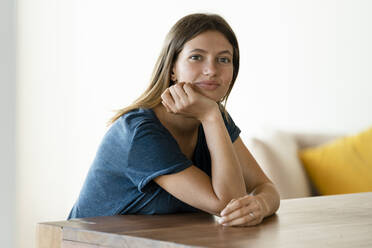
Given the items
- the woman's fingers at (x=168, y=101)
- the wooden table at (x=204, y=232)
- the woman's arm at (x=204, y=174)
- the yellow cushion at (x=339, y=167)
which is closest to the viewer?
the wooden table at (x=204, y=232)

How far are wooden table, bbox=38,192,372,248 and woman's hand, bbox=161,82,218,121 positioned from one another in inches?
9.8

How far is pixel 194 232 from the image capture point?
94 cm

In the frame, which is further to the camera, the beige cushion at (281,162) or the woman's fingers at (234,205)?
the beige cushion at (281,162)

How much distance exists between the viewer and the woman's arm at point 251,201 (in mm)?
1073

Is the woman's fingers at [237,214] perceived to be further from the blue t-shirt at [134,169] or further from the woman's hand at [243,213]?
the blue t-shirt at [134,169]

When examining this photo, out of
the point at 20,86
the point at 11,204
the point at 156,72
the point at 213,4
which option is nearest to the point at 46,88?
the point at 20,86

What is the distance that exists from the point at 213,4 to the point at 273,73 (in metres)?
0.59

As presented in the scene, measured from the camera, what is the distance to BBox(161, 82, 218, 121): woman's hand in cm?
128

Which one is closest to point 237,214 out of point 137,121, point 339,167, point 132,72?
point 137,121

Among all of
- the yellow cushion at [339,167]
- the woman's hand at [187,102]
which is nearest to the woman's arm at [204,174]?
the woman's hand at [187,102]

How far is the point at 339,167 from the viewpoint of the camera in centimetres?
274

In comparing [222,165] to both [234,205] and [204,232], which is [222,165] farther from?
[204,232]

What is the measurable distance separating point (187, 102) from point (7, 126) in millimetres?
2085

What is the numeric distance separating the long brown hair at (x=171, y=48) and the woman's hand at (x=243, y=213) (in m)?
0.38
